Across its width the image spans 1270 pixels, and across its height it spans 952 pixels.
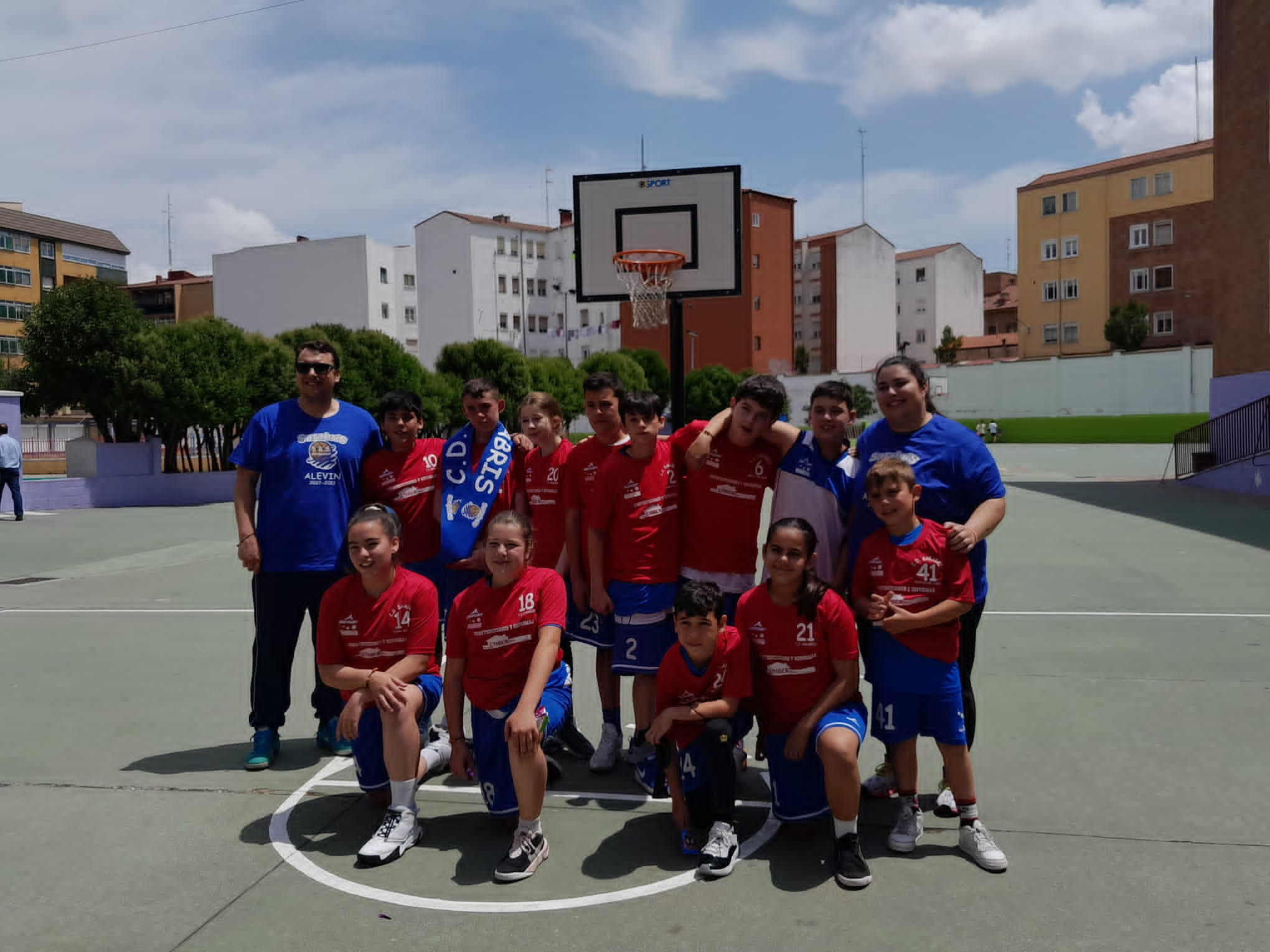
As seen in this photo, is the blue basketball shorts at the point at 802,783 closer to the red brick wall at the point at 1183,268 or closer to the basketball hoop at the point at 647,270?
the basketball hoop at the point at 647,270

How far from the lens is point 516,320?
76.6 meters

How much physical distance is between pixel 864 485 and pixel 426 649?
1974mm

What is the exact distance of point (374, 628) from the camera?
429cm

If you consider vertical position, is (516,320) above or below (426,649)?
above

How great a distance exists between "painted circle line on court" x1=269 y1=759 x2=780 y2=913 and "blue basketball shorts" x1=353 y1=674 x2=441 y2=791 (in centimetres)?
39

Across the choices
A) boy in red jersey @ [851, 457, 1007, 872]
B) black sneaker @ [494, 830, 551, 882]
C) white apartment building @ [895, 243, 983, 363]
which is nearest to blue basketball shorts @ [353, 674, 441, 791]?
black sneaker @ [494, 830, 551, 882]

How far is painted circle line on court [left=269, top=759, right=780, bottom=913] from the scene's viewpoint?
11.4ft

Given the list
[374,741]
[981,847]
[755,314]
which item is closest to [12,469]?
[374,741]

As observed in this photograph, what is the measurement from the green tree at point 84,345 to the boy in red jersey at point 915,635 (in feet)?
80.2

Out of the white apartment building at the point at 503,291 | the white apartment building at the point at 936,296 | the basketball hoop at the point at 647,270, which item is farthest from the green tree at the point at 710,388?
the basketball hoop at the point at 647,270

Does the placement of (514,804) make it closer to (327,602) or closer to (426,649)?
(426,649)

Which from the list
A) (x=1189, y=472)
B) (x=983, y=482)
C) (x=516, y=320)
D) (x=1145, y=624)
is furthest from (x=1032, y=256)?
(x=983, y=482)

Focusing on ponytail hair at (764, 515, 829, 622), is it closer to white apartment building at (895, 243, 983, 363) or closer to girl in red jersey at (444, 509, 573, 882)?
girl in red jersey at (444, 509, 573, 882)

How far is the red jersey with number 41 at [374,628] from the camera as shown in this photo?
4285mm
